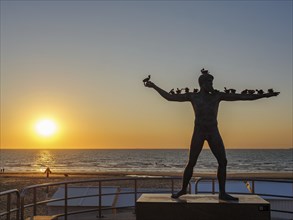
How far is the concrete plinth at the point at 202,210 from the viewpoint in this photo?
22.9 ft

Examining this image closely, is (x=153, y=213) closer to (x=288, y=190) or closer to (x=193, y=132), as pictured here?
(x=193, y=132)

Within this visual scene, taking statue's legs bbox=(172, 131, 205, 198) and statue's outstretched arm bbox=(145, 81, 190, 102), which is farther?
statue's outstretched arm bbox=(145, 81, 190, 102)

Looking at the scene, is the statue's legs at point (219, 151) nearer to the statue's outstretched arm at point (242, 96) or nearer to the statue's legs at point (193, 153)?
the statue's legs at point (193, 153)

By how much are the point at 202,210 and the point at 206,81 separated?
7.60 feet

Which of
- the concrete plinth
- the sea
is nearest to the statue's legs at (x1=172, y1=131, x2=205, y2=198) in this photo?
the concrete plinth

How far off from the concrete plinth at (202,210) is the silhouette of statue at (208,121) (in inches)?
24.7

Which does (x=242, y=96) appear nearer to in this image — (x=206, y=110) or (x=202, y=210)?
Answer: (x=206, y=110)

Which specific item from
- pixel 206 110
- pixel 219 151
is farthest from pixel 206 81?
pixel 219 151

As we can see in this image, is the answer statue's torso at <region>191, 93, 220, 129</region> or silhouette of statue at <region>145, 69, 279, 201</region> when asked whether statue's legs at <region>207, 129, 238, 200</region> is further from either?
statue's torso at <region>191, 93, 220, 129</region>

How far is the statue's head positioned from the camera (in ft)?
26.0

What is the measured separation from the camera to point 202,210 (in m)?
7.02

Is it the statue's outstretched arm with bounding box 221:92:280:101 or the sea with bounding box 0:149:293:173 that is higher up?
the statue's outstretched arm with bounding box 221:92:280:101

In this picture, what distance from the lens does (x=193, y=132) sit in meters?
8.00

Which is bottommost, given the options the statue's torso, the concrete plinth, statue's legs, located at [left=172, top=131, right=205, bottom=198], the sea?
the sea
